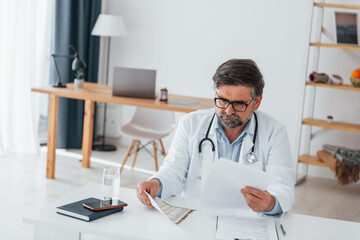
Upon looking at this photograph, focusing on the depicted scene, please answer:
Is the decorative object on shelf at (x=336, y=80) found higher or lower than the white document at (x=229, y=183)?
higher

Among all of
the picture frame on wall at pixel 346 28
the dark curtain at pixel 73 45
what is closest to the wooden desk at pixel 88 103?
the dark curtain at pixel 73 45

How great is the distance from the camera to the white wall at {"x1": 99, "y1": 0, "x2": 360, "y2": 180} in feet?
17.1

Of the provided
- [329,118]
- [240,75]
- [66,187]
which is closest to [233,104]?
[240,75]

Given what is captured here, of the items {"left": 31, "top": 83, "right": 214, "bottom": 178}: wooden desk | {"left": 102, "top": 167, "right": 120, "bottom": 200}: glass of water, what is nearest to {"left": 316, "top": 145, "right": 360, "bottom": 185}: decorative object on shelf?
{"left": 31, "top": 83, "right": 214, "bottom": 178}: wooden desk

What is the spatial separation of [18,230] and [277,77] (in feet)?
9.54

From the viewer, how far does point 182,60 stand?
18.8 ft

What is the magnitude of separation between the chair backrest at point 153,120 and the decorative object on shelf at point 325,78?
1.28m

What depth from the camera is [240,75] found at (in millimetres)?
2264

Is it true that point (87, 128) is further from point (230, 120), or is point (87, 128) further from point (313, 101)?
point (230, 120)

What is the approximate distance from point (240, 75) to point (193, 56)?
11.3 ft

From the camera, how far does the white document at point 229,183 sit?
6.25ft

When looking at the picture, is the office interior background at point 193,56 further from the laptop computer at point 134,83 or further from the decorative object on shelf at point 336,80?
the laptop computer at point 134,83

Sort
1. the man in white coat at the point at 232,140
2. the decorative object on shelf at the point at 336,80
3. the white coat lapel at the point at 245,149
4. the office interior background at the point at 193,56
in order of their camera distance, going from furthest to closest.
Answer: the office interior background at the point at 193,56 < the decorative object on shelf at the point at 336,80 < the white coat lapel at the point at 245,149 < the man in white coat at the point at 232,140

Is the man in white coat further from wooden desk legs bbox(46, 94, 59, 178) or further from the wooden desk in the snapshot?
wooden desk legs bbox(46, 94, 59, 178)
